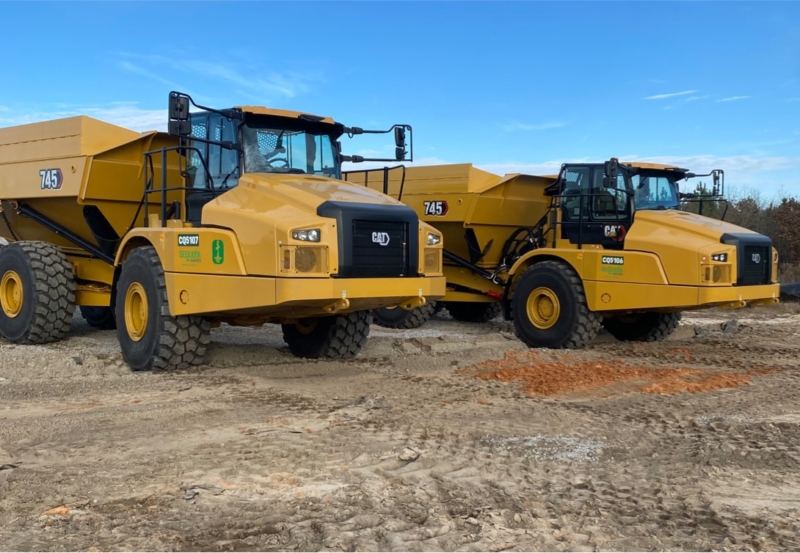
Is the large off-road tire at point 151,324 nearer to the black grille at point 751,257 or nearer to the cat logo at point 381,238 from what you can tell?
the cat logo at point 381,238

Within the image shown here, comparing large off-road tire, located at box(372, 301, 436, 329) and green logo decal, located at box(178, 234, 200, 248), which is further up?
green logo decal, located at box(178, 234, 200, 248)

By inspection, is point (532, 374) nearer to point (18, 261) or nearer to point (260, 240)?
point (260, 240)

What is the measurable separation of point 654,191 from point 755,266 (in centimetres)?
162

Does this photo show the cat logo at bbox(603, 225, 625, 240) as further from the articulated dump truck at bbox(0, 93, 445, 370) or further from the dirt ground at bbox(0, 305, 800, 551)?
the articulated dump truck at bbox(0, 93, 445, 370)

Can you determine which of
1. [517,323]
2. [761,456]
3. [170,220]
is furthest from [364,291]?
[517,323]

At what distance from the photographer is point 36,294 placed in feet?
30.0

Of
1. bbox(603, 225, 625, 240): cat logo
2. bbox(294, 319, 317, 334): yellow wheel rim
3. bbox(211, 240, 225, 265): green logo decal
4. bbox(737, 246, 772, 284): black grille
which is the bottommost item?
bbox(294, 319, 317, 334): yellow wheel rim

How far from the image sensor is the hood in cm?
975

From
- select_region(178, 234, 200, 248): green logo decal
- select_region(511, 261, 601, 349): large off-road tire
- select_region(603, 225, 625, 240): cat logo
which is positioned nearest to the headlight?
select_region(178, 234, 200, 248): green logo decal

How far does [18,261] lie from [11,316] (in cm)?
69

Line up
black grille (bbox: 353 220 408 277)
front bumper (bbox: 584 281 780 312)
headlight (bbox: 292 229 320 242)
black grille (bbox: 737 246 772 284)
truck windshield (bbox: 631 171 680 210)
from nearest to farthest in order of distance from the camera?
headlight (bbox: 292 229 320 242)
black grille (bbox: 353 220 408 277)
front bumper (bbox: 584 281 780 312)
black grille (bbox: 737 246 772 284)
truck windshield (bbox: 631 171 680 210)

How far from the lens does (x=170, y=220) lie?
26.9 ft

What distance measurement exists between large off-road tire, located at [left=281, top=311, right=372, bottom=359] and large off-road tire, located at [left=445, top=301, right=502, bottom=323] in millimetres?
4995

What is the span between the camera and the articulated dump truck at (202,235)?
6.90m
